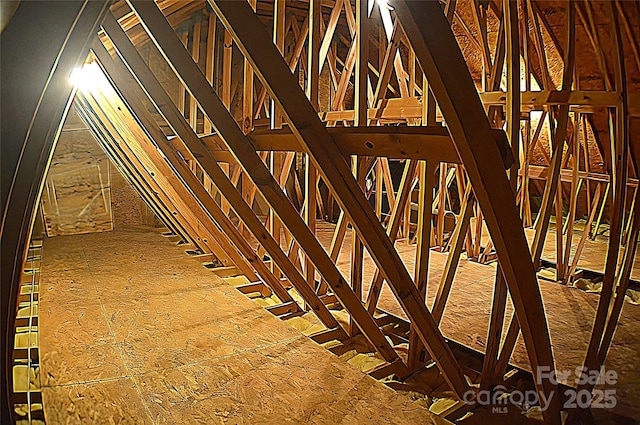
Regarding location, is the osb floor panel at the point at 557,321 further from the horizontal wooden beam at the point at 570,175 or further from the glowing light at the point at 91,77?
the glowing light at the point at 91,77

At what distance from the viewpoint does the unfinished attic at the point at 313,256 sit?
1.29 m

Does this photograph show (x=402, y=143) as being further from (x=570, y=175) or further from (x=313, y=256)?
(x=570, y=175)

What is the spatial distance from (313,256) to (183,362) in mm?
1028

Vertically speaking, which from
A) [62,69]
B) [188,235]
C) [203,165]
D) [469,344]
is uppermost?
[62,69]

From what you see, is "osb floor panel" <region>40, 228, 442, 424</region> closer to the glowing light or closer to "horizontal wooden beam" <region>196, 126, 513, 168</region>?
"horizontal wooden beam" <region>196, 126, 513, 168</region>

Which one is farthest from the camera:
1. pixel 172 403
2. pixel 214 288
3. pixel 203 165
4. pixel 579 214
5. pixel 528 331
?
pixel 579 214

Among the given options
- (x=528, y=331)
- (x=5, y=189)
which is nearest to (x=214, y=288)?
(x=528, y=331)

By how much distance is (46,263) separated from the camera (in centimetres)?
455

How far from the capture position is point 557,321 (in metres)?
3.28

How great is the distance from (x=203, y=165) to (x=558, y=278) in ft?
10.00

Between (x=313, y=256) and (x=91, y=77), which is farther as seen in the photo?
(x=91, y=77)

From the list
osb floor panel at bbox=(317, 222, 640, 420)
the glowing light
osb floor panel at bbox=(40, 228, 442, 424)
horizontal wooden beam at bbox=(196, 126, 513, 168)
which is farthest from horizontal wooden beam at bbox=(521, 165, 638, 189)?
the glowing light

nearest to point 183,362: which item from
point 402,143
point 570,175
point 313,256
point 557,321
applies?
point 313,256

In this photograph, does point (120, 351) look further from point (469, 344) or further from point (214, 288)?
point (469, 344)
